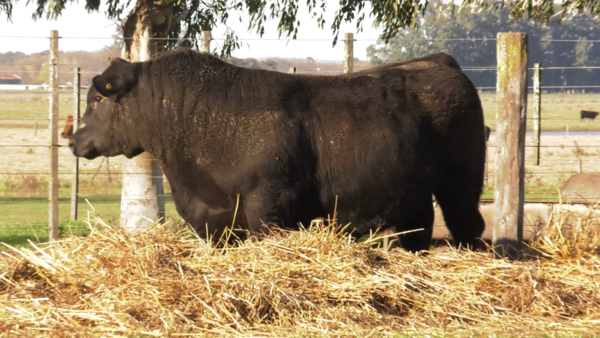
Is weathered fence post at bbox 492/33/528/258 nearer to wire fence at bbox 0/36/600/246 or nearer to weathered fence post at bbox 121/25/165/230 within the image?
wire fence at bbox 0/36/600/246

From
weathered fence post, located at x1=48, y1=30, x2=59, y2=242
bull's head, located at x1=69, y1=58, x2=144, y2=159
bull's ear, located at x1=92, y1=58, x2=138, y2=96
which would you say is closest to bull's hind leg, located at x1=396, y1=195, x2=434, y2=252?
bull's head, located at x1=69, y1=58, x2=144, y2=159

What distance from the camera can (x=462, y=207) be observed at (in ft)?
25.1

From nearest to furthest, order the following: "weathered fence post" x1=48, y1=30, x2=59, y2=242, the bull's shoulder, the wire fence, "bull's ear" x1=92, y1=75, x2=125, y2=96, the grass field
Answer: "bull's ear" x1=92, y1=75, x2=125, y2=96 < the bull's shoulder < "weathered fence post" x1=48, y1=30, x2=59, y2=242 < the wire fence < the grass field

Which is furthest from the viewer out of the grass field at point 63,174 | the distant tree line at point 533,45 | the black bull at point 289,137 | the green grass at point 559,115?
the distant tree line at point 533,45

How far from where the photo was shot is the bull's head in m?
7.36

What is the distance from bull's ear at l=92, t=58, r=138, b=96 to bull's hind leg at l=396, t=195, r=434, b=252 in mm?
2870

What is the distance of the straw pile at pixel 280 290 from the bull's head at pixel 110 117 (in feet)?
5.15

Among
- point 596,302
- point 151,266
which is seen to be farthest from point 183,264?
point 596,302

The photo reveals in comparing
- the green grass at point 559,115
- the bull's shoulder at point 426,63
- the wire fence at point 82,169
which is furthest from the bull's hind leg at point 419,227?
the green grass at point 559,115

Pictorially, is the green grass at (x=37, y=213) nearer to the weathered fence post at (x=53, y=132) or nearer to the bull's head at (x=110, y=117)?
the weathered fence post at (x=53, y=132)

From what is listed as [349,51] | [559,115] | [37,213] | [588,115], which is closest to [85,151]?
[349,51]

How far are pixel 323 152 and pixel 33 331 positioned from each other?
3118 millimetres

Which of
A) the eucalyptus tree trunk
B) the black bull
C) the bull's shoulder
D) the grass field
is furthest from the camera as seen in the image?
the grass field

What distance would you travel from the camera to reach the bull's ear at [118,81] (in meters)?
7.31
